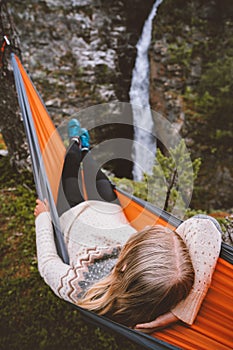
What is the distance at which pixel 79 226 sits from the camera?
1108 mm

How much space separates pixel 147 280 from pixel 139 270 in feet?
0.10

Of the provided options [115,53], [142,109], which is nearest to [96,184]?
[142,109]

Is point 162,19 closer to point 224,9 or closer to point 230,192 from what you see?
point 224,9

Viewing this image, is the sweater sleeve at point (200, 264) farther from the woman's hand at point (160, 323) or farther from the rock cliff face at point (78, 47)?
the rock cliff face at point (78, 47)

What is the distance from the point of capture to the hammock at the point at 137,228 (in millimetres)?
680

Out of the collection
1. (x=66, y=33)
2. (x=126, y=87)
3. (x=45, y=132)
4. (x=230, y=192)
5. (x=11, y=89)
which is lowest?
(x=230, y=192)

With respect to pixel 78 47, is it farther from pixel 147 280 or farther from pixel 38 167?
pixel 147 280

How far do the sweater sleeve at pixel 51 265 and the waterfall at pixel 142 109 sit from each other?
10.9 ft

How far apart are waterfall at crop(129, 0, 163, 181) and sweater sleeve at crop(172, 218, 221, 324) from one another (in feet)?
11.8

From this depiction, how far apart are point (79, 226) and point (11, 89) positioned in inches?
42.2

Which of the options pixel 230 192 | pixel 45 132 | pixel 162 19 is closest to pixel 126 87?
pixel 162 19

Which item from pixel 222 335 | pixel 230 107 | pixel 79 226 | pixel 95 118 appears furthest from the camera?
pixel 95 118

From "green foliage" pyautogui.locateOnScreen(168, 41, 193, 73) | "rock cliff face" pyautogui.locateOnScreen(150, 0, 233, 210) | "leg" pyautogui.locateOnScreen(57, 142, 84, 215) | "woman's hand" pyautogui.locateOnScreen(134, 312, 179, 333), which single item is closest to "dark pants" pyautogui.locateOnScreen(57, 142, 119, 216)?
"leg" pyautogui.locateOnScreen(57, 142, 84, 215)

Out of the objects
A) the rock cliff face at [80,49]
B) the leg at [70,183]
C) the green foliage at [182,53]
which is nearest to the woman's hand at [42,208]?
the leg at [70,183]
